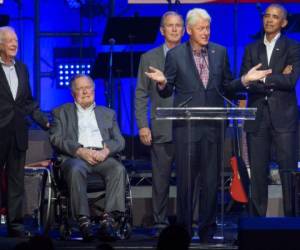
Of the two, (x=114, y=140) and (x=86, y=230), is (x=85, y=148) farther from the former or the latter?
(x=86, y=230)

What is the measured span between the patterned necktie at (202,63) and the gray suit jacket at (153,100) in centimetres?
84

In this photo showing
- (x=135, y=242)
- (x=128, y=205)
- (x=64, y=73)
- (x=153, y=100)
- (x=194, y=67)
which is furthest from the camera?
(x=64, y=73)

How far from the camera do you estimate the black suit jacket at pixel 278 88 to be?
845cm

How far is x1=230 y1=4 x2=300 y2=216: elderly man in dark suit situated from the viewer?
8477 mm

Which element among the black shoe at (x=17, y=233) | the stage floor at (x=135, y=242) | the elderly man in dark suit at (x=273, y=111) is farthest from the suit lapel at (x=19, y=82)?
the elderly man in dark suit at (x=273, y=111)

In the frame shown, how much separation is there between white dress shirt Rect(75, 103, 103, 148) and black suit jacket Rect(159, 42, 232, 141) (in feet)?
3.72

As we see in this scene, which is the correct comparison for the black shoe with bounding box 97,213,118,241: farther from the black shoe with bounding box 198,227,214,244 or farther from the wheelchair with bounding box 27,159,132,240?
the black shoe with bounding box 198,227,214,244

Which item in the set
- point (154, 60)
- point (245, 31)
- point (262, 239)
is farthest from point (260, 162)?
point (245, 31)

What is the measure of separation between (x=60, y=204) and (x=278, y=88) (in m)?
2.19

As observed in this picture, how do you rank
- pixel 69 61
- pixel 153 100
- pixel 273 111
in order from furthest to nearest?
1. pixel 69 61
2. pixel 153 100
3. pixel 273 111

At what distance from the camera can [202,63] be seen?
8.12 m

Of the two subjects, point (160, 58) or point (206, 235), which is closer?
point (206, 235)

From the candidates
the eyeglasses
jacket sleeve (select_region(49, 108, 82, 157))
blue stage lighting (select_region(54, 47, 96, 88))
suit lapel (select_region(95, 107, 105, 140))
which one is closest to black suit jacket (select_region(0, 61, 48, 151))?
jacket sleeve (select_region(49, 108, 82, 157))

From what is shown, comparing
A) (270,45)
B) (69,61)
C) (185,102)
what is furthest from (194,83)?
(69,61)
